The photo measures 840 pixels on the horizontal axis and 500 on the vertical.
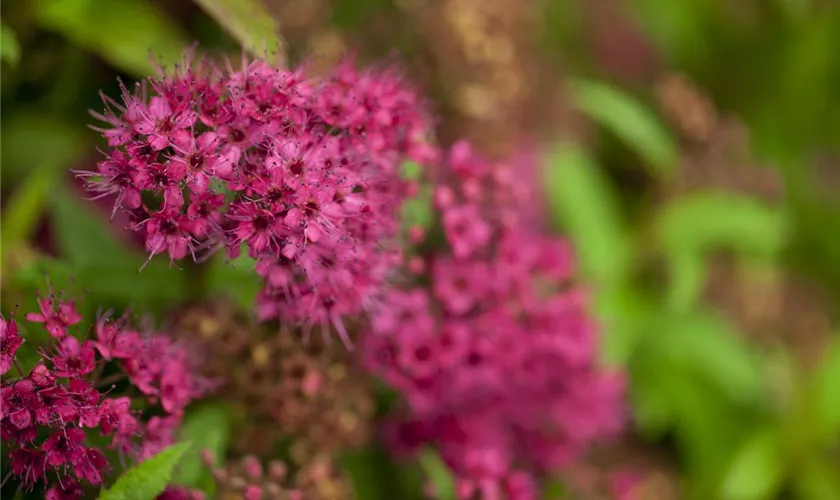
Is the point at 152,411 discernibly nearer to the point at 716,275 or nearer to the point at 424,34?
the point at 424,34

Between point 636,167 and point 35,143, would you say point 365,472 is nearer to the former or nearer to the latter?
point 35,143

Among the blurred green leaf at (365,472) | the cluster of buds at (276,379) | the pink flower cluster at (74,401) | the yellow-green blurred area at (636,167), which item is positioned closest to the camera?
the pink flower cluster at (74,401)

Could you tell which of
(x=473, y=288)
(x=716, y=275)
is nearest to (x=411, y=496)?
(x=473, y=288)

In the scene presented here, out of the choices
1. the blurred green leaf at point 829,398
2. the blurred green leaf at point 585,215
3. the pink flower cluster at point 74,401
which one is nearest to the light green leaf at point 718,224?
the blurred green leaf at point 585,215

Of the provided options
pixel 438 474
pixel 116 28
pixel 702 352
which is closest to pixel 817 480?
pixel 702 352

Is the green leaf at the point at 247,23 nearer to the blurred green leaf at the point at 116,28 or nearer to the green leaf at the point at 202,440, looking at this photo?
the blurred green leaf at the point at 116,28
